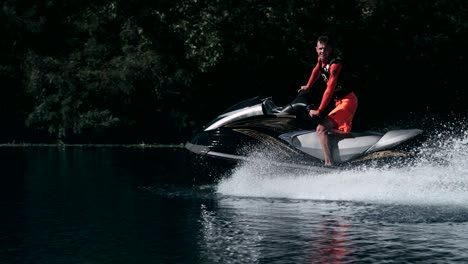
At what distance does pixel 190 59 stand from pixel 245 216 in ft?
55.2

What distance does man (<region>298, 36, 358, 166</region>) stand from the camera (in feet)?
43.1

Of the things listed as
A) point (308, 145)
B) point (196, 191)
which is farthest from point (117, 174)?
point (308, 145)

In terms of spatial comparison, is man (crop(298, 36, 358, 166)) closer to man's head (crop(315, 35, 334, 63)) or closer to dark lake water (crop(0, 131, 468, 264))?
man's head (crop(315, 35, 334, 63))

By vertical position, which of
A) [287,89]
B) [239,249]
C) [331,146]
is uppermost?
[287,89]

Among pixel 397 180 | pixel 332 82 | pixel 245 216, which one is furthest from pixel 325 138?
pixel 245 216

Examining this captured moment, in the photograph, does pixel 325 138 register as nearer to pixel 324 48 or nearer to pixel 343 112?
pixel 343 112

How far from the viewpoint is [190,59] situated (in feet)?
92.7

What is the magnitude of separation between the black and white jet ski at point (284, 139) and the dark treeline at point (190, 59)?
14.1 meters

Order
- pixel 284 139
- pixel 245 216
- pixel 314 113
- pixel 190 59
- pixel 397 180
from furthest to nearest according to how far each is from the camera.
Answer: pixel 190 59
pixel 284 139
pixel 397 180
pixel 314 113
pixel 245 216

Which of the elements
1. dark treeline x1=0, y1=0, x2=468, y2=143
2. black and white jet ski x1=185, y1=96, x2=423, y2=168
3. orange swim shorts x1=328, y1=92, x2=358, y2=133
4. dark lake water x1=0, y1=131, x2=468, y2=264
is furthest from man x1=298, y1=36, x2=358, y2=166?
dark treeline x1=0, y1=0, x2=468, y2=143

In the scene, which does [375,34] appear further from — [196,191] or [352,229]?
[352,229]

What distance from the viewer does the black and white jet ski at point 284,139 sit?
43.6 feet

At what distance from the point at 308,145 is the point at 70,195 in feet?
11.0

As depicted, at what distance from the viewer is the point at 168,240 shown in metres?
10.1
